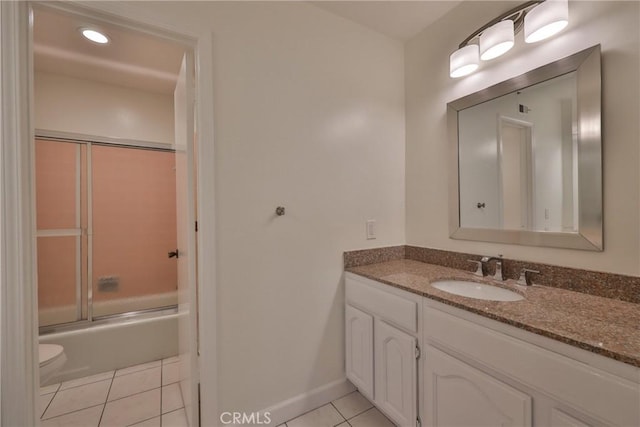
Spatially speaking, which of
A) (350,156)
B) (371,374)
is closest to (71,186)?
(350,156)

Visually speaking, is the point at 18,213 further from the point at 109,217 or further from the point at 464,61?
the point at 464,61

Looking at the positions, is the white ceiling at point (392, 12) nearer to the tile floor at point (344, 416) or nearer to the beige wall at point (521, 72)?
the beige wall at point (521, 72)

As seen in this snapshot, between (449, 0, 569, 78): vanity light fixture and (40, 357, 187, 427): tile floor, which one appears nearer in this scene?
(449, 0, 569, 78): vanity light fixture

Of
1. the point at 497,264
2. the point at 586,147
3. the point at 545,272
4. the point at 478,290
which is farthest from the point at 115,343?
the point at 586,147

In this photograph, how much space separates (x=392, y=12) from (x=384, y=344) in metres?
1.94

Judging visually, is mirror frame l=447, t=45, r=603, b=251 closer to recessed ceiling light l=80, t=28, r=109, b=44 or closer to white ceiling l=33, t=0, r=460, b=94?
white ceiling l=33, t=0, r=460, b=94

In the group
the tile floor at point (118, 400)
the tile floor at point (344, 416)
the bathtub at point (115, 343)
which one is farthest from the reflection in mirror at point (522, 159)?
the bathtub at point (115, 343)

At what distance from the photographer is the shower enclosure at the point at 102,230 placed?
2256mm

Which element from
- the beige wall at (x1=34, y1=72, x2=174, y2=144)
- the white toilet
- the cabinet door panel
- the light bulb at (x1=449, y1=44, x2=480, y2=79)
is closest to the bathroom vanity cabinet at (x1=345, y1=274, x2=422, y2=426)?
the cabinet door panel

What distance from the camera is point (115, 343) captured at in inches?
79.9

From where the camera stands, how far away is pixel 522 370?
84 centimetres

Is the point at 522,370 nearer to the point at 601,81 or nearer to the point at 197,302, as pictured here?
the point at 601,81

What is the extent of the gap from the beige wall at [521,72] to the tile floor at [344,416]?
3.49 ft

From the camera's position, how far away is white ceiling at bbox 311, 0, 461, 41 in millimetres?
1558
